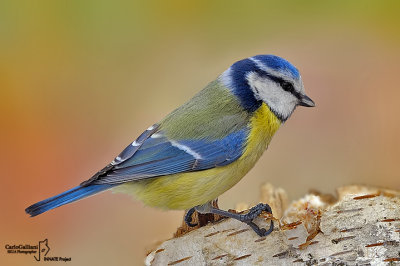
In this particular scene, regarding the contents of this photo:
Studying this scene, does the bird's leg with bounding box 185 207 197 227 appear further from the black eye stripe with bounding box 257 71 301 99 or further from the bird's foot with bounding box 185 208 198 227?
the black eye stripe with bounding box 257 71 301 99

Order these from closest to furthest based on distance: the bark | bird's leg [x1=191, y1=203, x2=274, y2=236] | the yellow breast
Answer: the bark < bird's leg [x1=191, y1=203, x2=274, y2=236] < the yellow breast

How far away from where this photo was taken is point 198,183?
1534mm

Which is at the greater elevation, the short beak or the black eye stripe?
the black eye stripe

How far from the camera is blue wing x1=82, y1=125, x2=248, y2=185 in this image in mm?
1543

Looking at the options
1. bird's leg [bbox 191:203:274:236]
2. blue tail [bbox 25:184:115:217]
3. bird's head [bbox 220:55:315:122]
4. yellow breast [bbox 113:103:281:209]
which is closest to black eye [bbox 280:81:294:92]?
bird's head [bbox 220:55:315:122]

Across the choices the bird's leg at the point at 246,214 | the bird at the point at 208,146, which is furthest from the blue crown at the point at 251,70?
the bird's leg at the point at 246,214

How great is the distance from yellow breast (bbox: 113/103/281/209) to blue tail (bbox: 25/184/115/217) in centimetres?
8

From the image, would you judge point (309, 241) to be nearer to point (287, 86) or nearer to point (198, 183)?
point (198, 183)

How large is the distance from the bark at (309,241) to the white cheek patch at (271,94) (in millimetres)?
346

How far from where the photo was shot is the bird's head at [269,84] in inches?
63.8

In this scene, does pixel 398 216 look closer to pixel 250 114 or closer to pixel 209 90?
pixel 250 114

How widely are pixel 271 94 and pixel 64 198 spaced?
0.63 m

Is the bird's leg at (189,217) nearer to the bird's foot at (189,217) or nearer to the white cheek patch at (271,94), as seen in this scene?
the bird's foot at (189,217)

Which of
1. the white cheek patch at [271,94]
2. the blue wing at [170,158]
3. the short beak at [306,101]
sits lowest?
the blue wing at [170,158]
